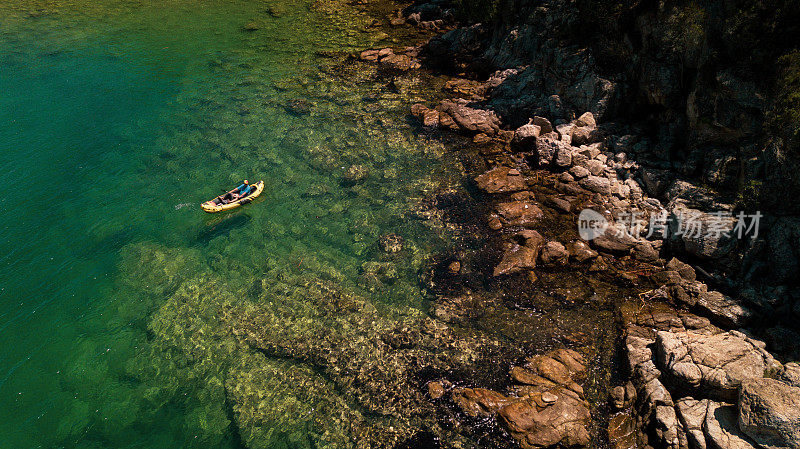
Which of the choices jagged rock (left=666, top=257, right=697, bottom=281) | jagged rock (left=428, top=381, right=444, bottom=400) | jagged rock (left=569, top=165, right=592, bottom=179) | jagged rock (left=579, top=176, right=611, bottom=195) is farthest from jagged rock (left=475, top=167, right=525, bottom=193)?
jagged rock (left=428, top=381, right=444, bottom=400)

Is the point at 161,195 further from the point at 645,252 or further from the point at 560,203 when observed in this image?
the point at 645,252

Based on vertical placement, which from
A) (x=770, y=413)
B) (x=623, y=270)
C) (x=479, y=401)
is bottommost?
(x=479, y=401)

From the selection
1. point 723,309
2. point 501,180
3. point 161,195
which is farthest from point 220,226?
point 723,309

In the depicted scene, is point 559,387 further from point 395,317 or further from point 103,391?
point 103,391

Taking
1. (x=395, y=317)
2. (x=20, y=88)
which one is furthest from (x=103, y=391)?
(x=20, y=88)

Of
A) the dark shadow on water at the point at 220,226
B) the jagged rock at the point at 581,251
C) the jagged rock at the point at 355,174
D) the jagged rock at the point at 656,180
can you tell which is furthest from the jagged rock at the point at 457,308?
the dark shadow on water at the point at 220,226
